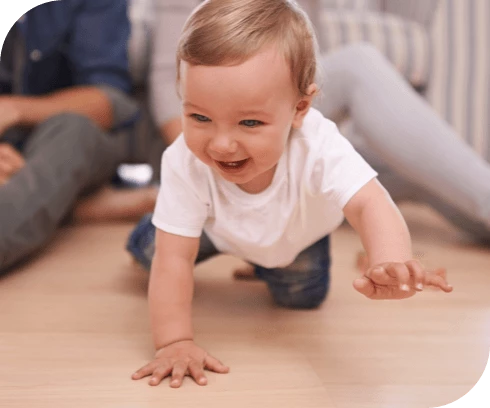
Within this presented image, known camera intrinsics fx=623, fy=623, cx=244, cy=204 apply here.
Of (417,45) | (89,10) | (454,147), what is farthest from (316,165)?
(417,45)

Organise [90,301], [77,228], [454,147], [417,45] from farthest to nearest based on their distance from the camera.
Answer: [417,45], [77,228], [454,147], [90,301]

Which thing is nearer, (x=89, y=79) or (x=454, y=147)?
(x=454, y=147)

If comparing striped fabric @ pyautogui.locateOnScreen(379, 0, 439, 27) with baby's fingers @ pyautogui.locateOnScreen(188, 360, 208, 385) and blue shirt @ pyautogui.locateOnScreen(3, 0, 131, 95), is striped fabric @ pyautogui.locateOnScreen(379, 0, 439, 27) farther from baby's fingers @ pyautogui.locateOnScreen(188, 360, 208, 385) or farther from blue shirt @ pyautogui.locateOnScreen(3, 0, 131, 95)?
baby's fingers @ pyautogui.locateOnScreen(188, 360, 208, 385)

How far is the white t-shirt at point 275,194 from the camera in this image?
2.09 ft

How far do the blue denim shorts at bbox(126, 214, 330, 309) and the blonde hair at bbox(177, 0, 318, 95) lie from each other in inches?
10.4

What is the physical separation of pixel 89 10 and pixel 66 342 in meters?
0.80

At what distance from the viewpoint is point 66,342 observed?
0.68m

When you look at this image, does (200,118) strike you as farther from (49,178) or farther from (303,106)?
(49,178)

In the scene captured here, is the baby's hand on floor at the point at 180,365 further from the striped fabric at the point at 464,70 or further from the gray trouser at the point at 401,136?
the striped fabric at the point at 464,70

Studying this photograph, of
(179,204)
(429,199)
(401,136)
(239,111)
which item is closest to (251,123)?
(239,111)

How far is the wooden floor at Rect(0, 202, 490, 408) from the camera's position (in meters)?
0.57

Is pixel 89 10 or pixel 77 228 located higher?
pixel 89 10

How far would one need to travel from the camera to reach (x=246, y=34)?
546 mm

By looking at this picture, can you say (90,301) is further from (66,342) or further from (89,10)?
(89,10)
